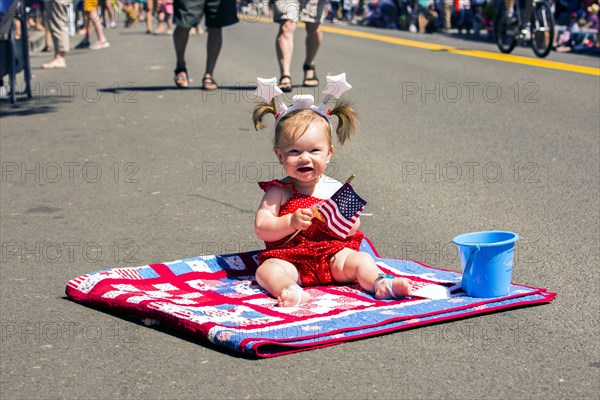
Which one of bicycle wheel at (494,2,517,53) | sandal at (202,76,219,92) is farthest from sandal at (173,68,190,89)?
bicycle wheel at (494,2,517,53)

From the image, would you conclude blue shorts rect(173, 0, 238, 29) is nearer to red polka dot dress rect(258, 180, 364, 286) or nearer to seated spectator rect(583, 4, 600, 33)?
red polka dot dress rect(258, 180, 364, 286)

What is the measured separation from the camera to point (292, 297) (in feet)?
14.4

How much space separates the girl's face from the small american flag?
206 mm

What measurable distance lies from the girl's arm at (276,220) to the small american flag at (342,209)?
0.11 meters

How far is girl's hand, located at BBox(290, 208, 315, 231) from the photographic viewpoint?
4523 millimetres

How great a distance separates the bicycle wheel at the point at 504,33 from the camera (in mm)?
17312

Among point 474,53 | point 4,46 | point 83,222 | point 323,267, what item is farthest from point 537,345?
point 474,53

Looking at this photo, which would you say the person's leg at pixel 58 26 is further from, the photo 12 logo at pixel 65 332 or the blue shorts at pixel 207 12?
the photo 12 logo at pixel 65 332

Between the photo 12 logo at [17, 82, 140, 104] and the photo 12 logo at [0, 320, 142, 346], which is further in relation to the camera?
the photo 12 logo at [17, 82, 140, 104]

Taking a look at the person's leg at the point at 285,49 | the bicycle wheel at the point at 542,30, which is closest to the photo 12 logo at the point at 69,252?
the person's leg at the point at 285,49

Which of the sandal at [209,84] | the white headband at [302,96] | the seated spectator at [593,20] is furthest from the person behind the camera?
the seated spectator at [593,20]

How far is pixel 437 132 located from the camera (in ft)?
30.5

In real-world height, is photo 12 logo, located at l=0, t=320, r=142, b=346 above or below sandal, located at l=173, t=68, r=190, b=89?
above

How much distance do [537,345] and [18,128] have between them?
293 inches
